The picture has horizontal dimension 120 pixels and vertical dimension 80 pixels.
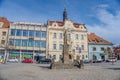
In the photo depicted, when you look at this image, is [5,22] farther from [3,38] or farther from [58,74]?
[58,74]

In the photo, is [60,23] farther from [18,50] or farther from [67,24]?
[18,50]

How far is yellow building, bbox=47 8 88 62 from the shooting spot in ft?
190

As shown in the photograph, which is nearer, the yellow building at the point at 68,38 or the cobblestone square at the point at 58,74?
the cobblestone square at the point at 58,74

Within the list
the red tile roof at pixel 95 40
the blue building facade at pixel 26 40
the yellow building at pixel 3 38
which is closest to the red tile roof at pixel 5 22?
the yellow building at pixel 3 38

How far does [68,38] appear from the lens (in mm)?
60188

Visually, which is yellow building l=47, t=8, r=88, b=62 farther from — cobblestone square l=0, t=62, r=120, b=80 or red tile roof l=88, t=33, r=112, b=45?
cobblestone square l=0, t=62, r=120, b=80

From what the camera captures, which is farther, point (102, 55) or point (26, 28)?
point (102, 55)

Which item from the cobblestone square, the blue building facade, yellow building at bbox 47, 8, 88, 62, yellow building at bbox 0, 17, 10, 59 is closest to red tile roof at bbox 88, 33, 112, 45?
yellow building at bbox 47, 8, 88, 62

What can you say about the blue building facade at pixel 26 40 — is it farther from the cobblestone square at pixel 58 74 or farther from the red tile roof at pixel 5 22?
the cobblestone square at pixel 58 74

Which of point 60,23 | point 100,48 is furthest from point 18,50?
point 100,48

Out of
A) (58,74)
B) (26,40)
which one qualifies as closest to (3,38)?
(26,40)

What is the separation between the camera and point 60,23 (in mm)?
62094

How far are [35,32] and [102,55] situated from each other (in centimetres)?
2404

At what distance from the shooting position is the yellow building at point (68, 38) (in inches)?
2283
